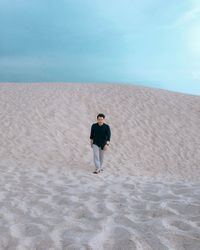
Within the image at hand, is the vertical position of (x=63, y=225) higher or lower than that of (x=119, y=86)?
lower

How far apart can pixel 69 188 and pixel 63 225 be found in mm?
2632

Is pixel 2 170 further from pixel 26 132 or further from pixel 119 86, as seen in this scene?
pixel 119 86

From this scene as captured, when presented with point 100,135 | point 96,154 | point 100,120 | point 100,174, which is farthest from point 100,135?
point 100,174

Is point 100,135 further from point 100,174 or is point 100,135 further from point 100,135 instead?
point 100,174

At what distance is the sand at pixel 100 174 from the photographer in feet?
14.4

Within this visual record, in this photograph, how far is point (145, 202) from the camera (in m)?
5.82

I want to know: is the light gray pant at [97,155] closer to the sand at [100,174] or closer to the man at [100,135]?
the man at [100,135]

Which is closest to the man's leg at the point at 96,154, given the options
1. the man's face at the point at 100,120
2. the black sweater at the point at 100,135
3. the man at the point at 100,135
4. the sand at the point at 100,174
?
the man at the point at 100,135

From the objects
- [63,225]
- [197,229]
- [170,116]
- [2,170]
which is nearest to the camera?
[197,229]

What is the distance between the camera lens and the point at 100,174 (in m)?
9.79

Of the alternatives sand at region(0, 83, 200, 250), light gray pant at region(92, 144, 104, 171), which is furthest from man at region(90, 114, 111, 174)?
sand at region(0, 83, 200, 250)

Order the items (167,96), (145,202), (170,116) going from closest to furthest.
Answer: (145,202), (170,116), (167,96)

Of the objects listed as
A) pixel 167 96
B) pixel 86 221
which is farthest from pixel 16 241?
pixel 167 96

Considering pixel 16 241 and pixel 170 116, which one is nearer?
pixel 16 241
